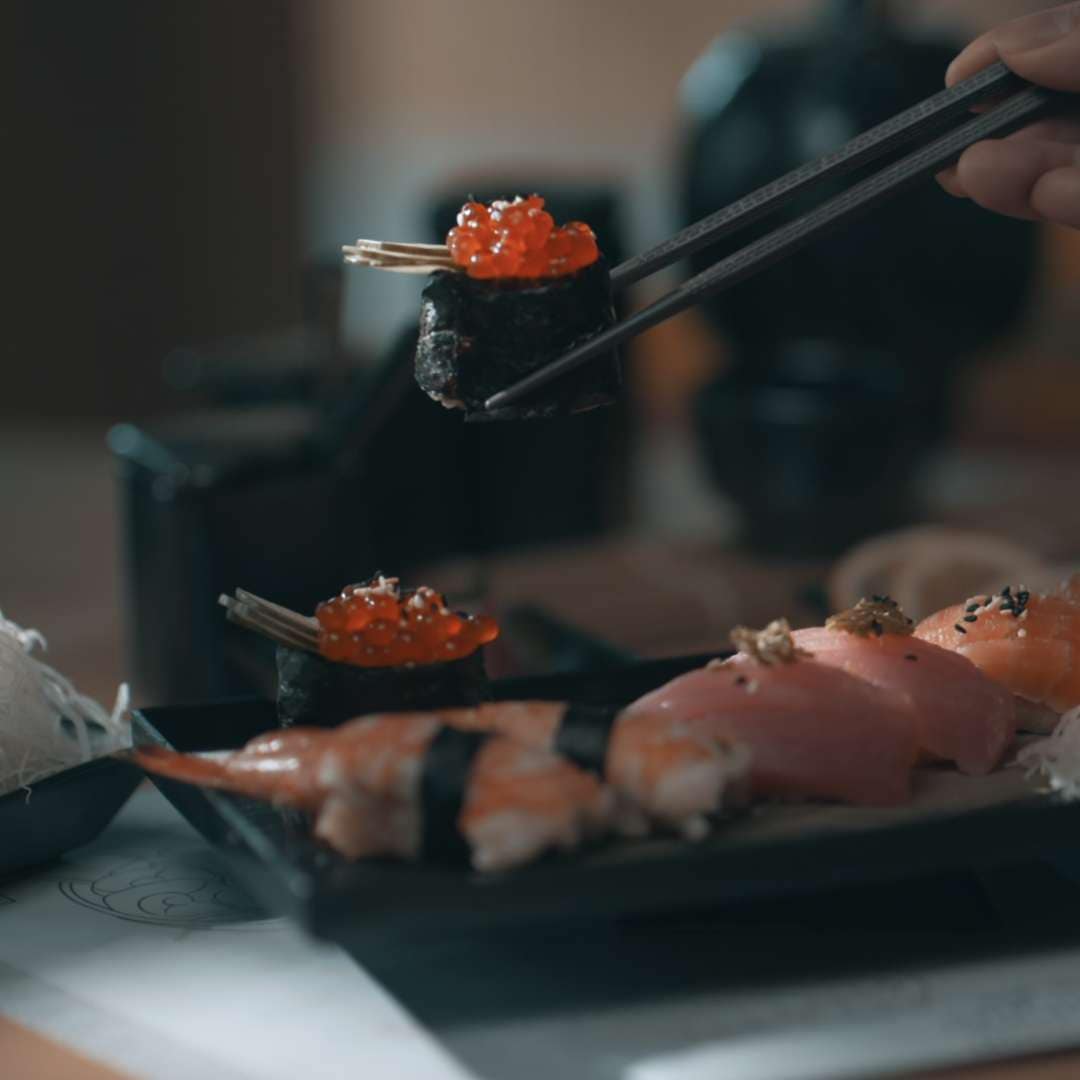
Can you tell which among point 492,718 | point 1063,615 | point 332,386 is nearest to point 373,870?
point 492,718

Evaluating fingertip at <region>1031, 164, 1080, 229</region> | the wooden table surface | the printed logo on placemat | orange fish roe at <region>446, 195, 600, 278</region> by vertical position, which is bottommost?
the wooden table surface

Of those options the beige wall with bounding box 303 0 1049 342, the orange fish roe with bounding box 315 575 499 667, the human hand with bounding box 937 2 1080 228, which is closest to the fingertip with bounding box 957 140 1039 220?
the human hand with bounding box 937 2 1080 228

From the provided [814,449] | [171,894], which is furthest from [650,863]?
[814,449]

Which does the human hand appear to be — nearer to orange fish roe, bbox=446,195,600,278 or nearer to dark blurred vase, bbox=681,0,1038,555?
orange fish roe, bbox=446,195,600,278

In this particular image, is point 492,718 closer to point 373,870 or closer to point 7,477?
point 373,870

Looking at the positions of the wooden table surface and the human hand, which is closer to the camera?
the wooden table surface

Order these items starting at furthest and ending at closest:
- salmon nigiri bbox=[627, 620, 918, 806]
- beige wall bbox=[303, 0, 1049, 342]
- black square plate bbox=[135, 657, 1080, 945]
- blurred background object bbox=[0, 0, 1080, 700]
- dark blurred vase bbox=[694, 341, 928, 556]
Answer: beige wall bbox=[303, 0, 1049, 342] < dark blurred vase bbox=[694, 341, 928, 556] < blurred background object bbox=[0, 0, 1080, 700] < salmon nigiri bbox=[627, 620, 918, 806] < black square plate bbox=[135, 657, 1080, 945]

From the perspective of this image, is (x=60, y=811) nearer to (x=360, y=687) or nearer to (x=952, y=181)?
(x=360, y=687)

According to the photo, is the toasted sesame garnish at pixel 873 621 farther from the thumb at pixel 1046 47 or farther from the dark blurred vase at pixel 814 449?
the dark blurred vase at pixel 814 449
